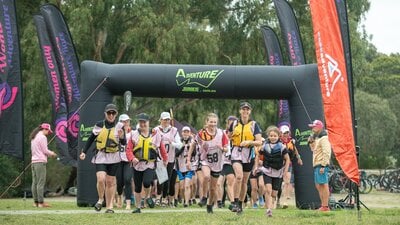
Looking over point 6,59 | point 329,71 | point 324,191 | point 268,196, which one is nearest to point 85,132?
point 6,59

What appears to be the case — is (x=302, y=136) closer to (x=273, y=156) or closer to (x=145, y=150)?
(x=273, y=156)

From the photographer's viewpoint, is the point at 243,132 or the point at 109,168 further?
the point at 109,168

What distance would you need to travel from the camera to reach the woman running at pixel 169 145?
17188mm

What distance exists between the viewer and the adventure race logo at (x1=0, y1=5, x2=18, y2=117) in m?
12.8

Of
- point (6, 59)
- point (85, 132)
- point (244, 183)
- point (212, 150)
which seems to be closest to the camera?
point (6, 59)

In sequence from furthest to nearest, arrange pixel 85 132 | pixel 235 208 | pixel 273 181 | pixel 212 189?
pixel 85 132 < pixel 273 181 < pixel 212 189 < pixel 235 208

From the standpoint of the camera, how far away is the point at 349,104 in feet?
37.3

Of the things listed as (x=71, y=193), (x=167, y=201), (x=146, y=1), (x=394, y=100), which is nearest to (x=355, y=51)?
(x=146, y=1)

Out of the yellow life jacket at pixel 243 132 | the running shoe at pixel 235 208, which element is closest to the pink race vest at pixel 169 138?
the yellow life jacket at pixel 243 132

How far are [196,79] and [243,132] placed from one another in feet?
13.6

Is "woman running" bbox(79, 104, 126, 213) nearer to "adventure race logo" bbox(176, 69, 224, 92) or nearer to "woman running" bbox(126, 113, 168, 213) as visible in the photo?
"woman running" bbox(126, 113, 168, 213)

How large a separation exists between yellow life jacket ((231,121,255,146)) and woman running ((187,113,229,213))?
20cm

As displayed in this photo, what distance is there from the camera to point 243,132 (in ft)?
44.3

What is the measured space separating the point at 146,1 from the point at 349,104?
19.5m
